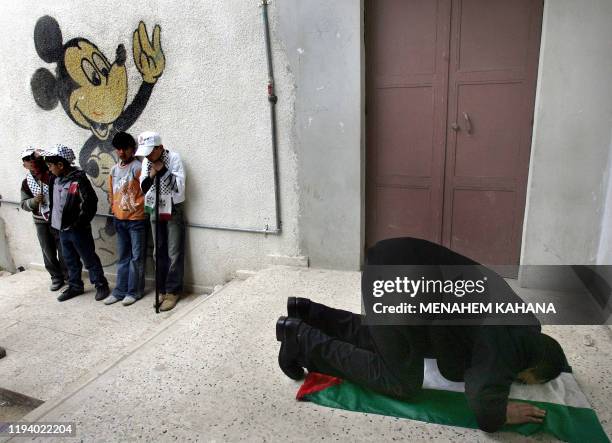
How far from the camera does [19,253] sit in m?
5.90

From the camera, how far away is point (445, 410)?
210cm

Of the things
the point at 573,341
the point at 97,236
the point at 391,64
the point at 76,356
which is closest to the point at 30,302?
the point at 97,236

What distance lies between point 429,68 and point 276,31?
132 cm

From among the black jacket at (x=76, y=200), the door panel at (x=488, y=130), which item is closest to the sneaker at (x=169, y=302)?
A: the black jacket at (x=76, y=200)

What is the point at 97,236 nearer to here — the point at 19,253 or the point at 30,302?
the point at 30,302

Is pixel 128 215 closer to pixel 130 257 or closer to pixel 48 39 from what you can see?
pixel 130 257

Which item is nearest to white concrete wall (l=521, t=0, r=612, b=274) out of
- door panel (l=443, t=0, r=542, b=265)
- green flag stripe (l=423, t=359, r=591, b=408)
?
door panel (l=443, t=0, r=542, b=265)

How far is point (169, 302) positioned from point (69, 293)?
1.34 metres

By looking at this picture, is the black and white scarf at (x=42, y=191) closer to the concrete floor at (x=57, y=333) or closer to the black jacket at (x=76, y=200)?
the black jacket at (x=76, y=200)

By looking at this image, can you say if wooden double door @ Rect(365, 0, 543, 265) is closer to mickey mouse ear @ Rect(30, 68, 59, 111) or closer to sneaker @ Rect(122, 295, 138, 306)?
sneaker @ Rect(122, 295, 138, 306)

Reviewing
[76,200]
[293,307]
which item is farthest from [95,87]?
[293,307]

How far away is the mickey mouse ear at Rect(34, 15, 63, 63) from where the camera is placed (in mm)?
4707

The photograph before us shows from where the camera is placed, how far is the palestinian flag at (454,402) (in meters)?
1.96

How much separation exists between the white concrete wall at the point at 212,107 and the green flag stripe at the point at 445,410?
2.02 m
